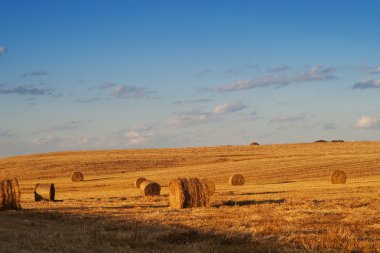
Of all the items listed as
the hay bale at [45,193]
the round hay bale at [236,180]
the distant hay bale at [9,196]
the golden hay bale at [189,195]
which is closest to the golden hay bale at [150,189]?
the hay bale at [45,193]

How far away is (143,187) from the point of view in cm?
2722

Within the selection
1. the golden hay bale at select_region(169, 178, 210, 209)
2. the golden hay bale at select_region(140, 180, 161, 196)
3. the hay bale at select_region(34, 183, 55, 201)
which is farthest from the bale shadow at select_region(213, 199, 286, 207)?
the hay bale at select_region(34, 183, 55, 201)

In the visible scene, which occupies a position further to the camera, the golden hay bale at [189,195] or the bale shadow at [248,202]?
the bale shadow at [248,202]

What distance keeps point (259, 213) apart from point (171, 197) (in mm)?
4366

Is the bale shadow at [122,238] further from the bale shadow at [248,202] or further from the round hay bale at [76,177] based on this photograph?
the round hay bale at [76,177]

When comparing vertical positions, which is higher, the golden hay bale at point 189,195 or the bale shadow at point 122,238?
the golden hay bale at point 189,195

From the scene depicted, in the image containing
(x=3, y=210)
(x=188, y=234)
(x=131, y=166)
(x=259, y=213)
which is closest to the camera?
(x=188, y=234)

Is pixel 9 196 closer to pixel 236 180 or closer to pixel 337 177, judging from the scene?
pixel 236 180

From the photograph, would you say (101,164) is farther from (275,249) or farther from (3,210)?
(275,249)

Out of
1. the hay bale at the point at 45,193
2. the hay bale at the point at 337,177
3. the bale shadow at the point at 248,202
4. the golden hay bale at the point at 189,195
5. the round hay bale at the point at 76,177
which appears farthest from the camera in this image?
the round hay bale at the point at 76,177

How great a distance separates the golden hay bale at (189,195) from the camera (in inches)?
752

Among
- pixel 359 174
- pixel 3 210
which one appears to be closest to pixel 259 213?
pixel 3 210

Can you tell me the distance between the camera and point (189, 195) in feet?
63.1

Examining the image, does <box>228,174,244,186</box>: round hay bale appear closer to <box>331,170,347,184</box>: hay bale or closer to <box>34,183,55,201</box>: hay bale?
<box>331,170,347,184</box>: hay bale
